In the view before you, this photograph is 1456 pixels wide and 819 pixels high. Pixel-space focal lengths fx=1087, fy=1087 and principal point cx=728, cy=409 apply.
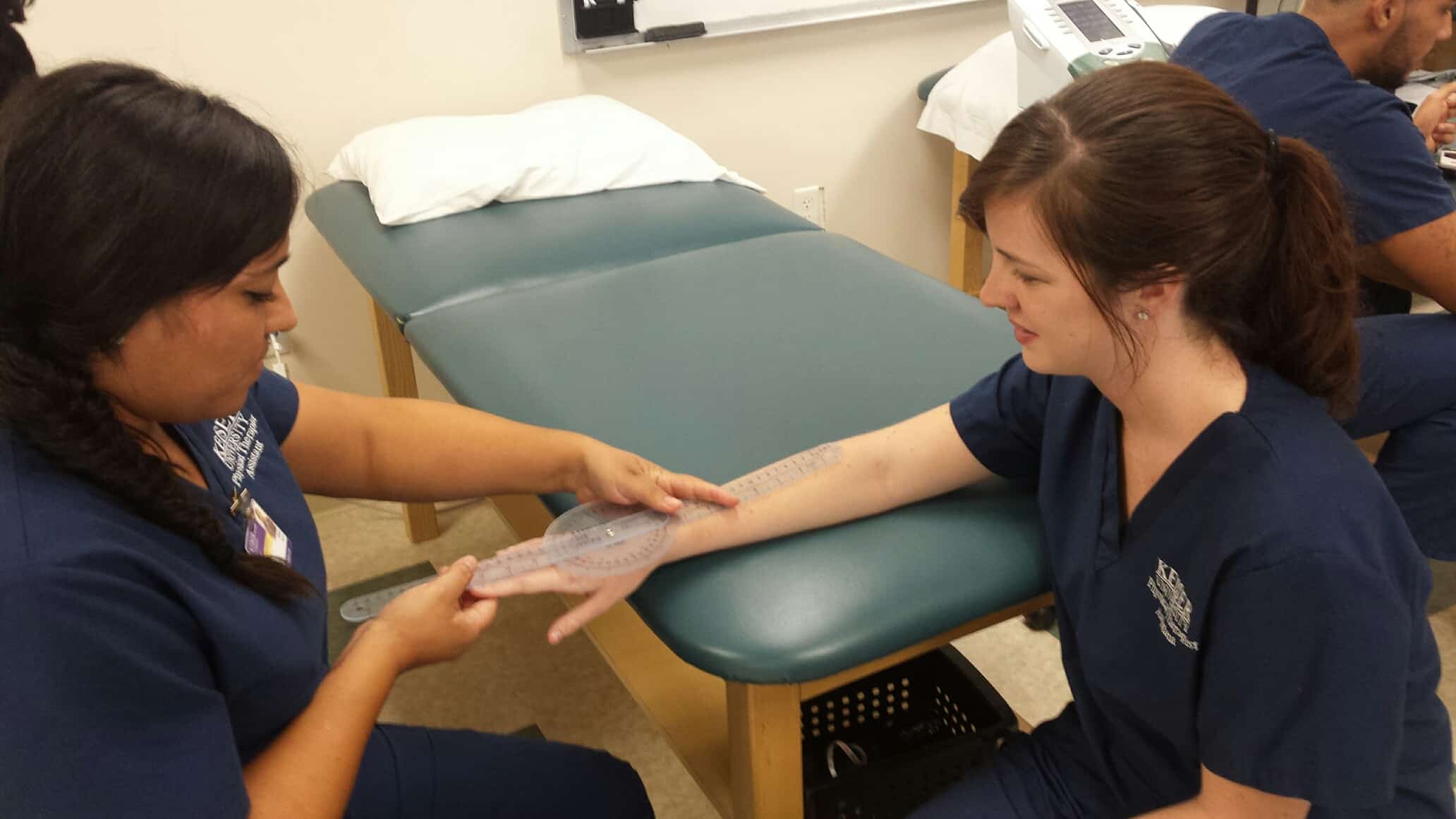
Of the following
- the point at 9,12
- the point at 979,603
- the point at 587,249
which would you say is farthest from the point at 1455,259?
the point at 9,12

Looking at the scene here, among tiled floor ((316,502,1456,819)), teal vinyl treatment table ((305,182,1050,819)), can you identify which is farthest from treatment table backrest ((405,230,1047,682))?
tiled floor ((316,502,1456,819))

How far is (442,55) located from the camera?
2291 millimetres

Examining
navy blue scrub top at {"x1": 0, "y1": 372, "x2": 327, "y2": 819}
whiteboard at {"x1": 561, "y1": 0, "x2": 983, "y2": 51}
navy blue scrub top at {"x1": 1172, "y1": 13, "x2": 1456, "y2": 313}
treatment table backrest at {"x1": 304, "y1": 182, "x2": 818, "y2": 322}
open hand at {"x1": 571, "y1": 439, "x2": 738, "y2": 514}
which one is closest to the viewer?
navy blue scrub top at {"x1": 0, "y1": 372, "x2": 327, "y2": 819}

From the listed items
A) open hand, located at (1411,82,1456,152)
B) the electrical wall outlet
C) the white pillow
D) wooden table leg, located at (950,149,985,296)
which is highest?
open hand, located at (1411,82,1456,152)

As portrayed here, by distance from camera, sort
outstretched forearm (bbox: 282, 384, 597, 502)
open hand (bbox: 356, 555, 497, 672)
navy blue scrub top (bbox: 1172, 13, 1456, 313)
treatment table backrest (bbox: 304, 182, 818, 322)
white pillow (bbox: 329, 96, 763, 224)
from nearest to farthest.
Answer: open hand (bbox: 356, 555, 497, 672), outstretched forearm (bbox: 282, 384, 597, 502), navy blue scrub top (bbox: 1172, 13, 1456, 313), treatment table backrest (bbox: 304, 182, 818, 322), white pillow (bbox: 329, 96, 763, 224)

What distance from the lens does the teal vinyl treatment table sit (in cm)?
97

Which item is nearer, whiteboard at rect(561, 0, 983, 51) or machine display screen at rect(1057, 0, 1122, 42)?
machine display screen at rect(1057, 0, 1122, 42)

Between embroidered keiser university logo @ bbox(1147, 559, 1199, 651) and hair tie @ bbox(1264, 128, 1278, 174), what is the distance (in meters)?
0.33

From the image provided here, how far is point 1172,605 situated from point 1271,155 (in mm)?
368

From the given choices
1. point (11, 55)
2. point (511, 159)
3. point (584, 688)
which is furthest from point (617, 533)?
point (511, 159)

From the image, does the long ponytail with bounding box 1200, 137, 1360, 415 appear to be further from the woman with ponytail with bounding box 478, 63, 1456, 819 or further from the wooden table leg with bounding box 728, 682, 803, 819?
the wooden table leg with bounding box 728, 682, 803, 819

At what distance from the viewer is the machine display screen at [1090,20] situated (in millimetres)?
1806

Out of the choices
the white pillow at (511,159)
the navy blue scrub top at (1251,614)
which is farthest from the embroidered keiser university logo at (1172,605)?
the white pillow at (511,159)

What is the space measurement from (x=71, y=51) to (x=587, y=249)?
106 cm
